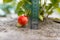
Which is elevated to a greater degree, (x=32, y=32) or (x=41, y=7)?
(x=41, y=7)

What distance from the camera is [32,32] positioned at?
78 centimetres

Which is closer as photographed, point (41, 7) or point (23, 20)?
point (23, 20)

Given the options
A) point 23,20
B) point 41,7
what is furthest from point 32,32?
point 41,7

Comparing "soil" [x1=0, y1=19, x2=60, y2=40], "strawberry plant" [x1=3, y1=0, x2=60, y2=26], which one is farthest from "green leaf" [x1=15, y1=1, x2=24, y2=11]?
"soil" [x1=0, y1=19, x2=60, y2=40]

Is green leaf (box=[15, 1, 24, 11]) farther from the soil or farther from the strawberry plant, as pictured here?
the soil

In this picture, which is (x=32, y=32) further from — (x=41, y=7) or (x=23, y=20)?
(x=41, y=7)

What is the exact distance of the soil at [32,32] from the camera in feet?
2.30

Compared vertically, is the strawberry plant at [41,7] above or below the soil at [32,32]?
above

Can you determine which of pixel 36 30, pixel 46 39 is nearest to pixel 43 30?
pixel 36 30

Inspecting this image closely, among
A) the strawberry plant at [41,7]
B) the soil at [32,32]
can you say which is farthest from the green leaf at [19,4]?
the soil at [32,32]

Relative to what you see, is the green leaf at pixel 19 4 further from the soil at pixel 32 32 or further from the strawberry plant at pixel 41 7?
the soil at pixel 32 32

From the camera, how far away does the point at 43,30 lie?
0.82m

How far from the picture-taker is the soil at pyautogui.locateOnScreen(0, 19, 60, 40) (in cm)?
70

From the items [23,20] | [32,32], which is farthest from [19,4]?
[32,32]
